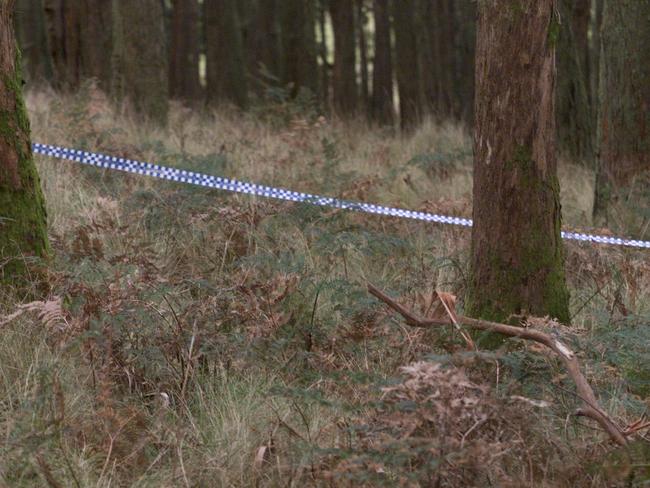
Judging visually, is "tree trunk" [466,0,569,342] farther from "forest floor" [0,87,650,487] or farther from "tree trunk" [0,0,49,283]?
"tree trunk" [0,0,49,283]

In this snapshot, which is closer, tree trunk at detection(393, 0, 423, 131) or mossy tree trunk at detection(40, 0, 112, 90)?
mossy tree trunk at detection(40, 0, 112, 90)

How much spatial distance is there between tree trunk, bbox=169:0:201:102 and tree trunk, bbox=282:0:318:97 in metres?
4.51

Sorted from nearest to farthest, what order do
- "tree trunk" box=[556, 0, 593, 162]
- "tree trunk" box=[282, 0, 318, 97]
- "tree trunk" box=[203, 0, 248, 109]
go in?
"tree trunk" box=[556, 0, 593, 162], "tree trunk" box=[282, 0, 318, 97], "tree trunk" box=[203, 0, 248, 109]

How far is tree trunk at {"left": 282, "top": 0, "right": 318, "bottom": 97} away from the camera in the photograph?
19.9 m

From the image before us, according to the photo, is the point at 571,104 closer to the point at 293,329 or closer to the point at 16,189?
the point at 293,329

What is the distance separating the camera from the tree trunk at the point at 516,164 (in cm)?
532

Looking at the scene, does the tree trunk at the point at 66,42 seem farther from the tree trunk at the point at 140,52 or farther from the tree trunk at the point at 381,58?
the tree trunk at the point at 381,58

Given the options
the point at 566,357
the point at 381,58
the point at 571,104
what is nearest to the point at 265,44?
the point at 381,58

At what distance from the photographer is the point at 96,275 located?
5.85m

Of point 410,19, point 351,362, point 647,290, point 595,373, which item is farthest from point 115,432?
point 410,19

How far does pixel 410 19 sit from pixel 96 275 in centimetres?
1627

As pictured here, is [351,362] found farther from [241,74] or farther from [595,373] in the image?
[241,74]

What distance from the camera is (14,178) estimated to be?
19.1 ft

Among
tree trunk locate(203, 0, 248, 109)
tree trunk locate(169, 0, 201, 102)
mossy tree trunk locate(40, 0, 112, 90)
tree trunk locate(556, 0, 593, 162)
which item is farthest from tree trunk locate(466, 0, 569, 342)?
tree trunk locate(169, 0, 201, 102)
